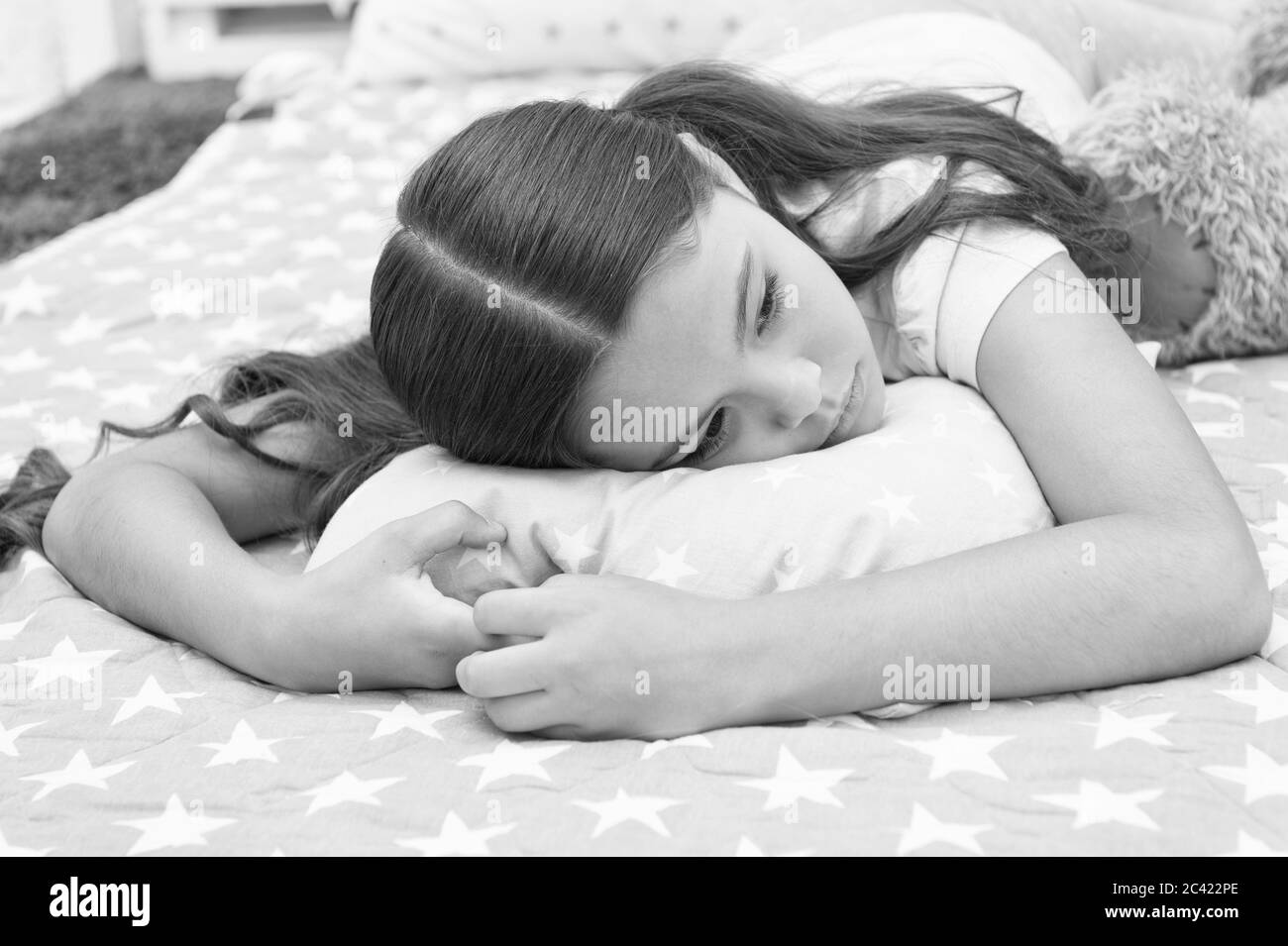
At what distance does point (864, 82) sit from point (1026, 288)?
0.48m

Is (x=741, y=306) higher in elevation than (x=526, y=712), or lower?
higher

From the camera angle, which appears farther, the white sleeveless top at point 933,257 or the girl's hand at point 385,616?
the white sleeveless top at point 933,257

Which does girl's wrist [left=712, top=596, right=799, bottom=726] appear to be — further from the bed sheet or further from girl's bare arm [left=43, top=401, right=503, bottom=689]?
girl's bare arm [left=43, top=401, right=503, bottom=689]

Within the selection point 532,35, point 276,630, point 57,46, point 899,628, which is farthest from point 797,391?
point 57,46

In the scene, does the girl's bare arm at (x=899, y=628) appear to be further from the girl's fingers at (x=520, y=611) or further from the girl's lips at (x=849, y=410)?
the girl's lips at (x=849, y=410)

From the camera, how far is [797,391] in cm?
93

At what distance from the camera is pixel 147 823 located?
0.76m

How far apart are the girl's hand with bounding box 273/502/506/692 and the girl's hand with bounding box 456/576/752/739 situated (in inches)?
2.0

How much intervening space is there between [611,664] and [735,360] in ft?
0.79

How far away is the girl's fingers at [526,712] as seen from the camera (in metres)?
0.83

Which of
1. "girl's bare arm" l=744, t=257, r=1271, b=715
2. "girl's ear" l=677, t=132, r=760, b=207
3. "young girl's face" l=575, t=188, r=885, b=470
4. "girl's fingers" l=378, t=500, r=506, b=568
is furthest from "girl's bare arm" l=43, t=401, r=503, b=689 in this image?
"girl's ear" l=677, t=132, r=760, b=207

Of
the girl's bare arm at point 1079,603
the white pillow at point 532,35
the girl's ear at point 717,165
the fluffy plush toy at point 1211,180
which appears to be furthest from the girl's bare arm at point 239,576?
the white pillow at point 532,35

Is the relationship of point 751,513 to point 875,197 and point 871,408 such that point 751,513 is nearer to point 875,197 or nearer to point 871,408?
point 871,408
